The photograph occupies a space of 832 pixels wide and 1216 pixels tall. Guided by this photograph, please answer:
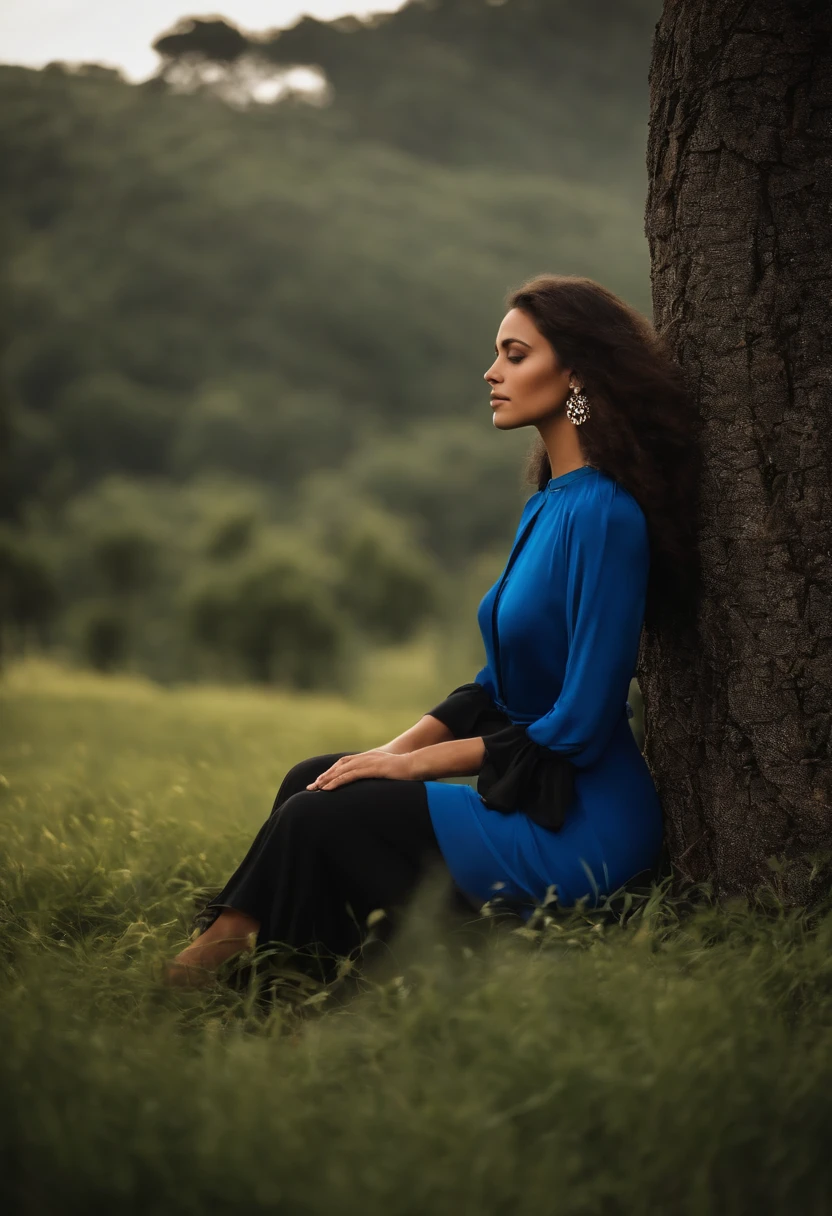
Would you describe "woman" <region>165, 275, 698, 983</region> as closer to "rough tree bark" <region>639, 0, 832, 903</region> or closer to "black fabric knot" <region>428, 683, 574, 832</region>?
"black fabric knot" <region>428, 683, 574, 832</region>

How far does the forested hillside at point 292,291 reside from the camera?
50344 mm

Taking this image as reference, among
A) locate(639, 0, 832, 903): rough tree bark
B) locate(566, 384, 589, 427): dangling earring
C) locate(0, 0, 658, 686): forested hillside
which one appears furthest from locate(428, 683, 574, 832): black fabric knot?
locate(0, 0, 658, 686): forested hillside

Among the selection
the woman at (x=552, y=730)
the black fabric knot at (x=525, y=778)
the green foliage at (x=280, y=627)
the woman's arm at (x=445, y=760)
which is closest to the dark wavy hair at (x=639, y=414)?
the woman at (x=552, y=730)

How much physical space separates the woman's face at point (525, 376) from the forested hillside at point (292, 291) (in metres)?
32.6

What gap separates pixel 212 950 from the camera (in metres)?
2.84

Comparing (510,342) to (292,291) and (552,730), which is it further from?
(292,291)

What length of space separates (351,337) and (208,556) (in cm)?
4390

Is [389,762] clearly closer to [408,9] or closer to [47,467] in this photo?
[47,467]

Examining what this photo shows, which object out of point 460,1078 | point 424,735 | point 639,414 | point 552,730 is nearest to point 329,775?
point 424,735

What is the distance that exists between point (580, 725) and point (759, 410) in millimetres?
943

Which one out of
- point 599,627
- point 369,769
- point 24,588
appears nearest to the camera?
point 599,627

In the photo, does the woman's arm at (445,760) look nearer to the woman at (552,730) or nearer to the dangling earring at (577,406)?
the woman at (552,730)

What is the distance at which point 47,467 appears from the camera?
182 feet

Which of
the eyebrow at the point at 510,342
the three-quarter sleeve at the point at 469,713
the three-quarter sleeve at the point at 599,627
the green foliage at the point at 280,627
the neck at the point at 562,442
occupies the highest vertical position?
the eyebrow at the point at 510,342
